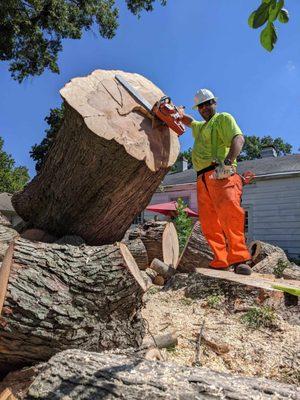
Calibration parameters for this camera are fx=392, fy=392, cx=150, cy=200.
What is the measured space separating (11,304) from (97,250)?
671 millimetres

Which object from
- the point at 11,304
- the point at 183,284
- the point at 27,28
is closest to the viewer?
the point at 11,304

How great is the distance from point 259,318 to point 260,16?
3080 mm

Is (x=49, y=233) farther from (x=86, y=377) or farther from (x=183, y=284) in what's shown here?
(x=86, y=377)

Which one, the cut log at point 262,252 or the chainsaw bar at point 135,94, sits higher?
the chainsaw bar at point 135,94

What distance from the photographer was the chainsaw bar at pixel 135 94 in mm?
3764

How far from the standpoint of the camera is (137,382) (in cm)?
170

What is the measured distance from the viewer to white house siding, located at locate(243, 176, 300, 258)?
517 inches

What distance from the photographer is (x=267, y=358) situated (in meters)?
2.87

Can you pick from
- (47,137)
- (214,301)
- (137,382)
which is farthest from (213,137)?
(47,137)

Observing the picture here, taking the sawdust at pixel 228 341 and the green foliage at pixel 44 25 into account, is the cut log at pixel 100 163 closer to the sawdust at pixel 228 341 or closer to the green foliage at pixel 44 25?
the sawdust at pixel 228 341

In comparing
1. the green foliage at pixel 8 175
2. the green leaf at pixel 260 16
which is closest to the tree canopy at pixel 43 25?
the green leaf at pixel 260 16

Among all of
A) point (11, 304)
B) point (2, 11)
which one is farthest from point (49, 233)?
point (2, 11)

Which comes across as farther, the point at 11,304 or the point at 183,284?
the point at 183,284

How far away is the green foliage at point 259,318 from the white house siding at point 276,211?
1016 cm
